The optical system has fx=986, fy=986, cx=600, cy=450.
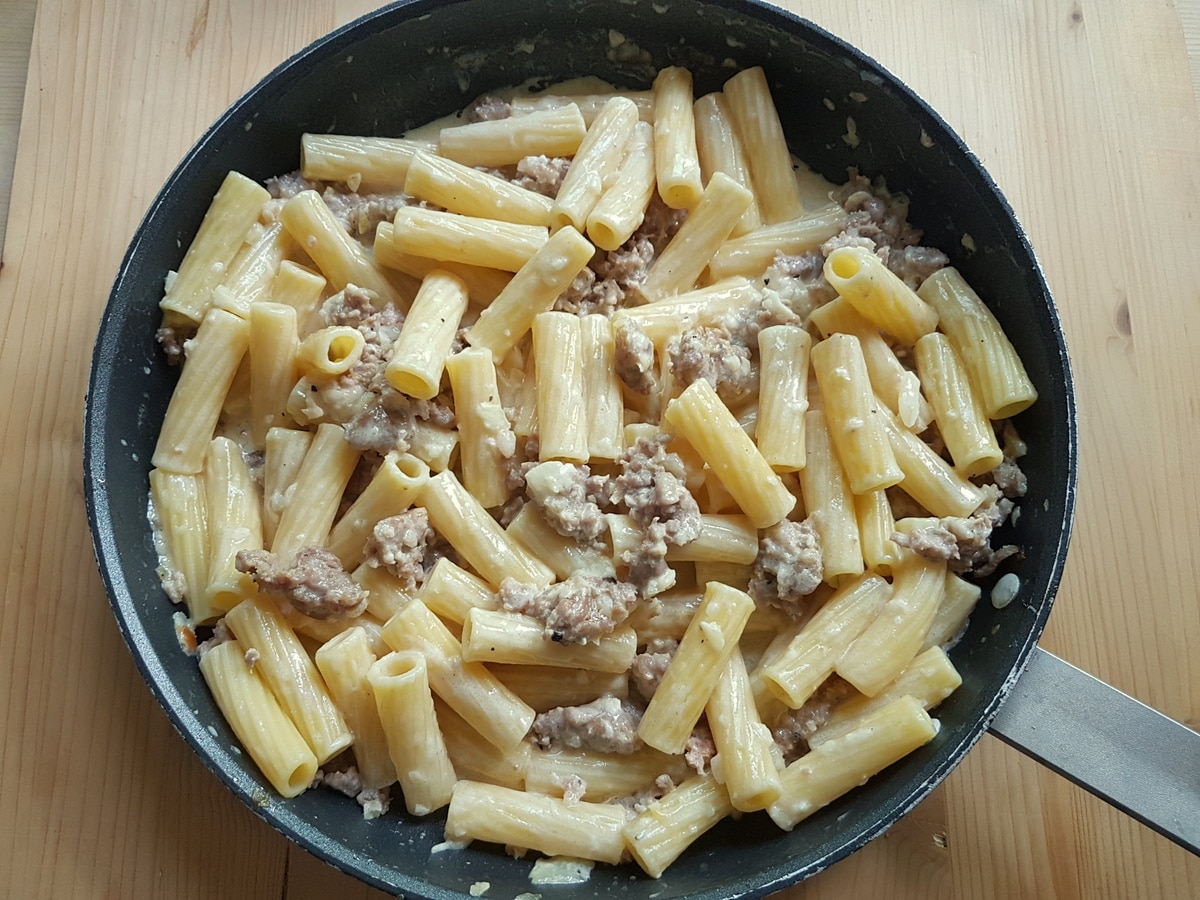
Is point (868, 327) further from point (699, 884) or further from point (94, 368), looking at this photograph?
point (94, 368)

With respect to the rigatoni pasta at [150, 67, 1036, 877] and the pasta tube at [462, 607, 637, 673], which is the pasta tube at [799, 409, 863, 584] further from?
the pasta tube at [462, 607, 637, 673]

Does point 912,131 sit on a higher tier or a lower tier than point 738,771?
higher

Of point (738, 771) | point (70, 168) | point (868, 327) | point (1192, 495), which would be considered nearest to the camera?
point (738, 771)

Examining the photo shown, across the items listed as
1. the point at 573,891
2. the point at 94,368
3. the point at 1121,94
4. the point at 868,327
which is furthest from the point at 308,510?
the point at 1121,94

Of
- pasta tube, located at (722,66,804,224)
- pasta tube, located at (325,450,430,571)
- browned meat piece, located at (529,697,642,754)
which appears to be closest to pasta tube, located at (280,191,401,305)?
pasta tube, located at (325,450,430,571)

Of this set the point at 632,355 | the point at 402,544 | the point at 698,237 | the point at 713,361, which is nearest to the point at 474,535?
the point at 402,544

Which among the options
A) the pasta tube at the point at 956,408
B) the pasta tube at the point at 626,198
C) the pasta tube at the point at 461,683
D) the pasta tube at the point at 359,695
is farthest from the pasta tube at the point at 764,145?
the pasta tube at the point at 359,695
